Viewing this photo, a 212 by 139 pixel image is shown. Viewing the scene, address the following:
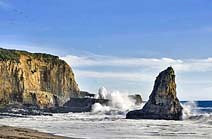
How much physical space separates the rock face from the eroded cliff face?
4261 centimetres

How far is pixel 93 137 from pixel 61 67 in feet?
344

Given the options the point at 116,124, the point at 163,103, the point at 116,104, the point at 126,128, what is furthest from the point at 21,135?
the point at 116,104

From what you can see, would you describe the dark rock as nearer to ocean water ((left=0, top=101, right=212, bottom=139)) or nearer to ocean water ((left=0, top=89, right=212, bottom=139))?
ocean water ((left=0, top=89, right=212, bottom=139))

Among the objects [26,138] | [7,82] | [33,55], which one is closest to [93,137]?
[26,138]

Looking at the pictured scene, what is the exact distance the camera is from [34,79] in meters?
127

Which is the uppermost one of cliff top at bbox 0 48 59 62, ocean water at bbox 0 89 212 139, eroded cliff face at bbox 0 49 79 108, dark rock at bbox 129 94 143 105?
cliff top at bbox 0 48 59 62

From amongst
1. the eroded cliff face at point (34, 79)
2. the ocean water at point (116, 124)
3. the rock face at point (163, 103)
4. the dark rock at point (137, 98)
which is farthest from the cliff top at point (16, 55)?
the rock face at point (163, 103)

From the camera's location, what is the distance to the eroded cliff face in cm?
11481

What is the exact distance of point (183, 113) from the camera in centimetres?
7112

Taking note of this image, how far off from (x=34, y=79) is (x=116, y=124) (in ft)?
232

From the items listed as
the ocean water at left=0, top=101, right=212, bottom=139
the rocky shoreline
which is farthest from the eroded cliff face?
the rocky shoreline

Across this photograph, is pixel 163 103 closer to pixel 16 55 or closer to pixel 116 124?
pixel 116 124

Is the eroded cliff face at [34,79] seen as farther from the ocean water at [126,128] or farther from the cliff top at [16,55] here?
the ocean water at [126,128]

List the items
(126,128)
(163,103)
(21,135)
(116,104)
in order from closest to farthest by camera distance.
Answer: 1. (21,135)
2. (126,128)
3. (163,103)
4. (116,104)
